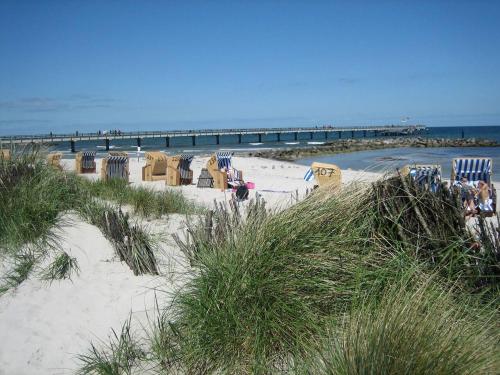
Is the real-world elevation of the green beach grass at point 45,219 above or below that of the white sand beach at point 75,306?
above

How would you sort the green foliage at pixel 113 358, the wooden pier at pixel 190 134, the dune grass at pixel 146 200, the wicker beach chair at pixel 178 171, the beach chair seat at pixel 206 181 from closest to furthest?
the green foliage at pixel 113 358 < the dune grass at pixel 146 200 < the beach chair seat at pixel 206 181 < the wicker beach chair at pixel 178 171 < the wooden pier at pixel 190 134

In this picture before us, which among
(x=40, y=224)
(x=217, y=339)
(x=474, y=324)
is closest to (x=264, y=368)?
(x=217, y=339)

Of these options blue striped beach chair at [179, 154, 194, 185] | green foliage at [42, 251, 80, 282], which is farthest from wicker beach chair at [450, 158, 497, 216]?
green foliage at [42, 251, 80, 282]

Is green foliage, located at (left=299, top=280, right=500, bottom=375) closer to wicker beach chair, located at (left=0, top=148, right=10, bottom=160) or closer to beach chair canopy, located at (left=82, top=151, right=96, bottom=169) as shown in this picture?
wicker beach chair, located at (left=0, top=148, right=10, bottom=160)

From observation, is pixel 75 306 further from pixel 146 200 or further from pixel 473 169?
pixel 473 169

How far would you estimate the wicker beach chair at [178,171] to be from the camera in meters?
12.2

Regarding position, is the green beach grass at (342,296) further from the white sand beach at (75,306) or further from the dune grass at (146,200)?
the dune grass at (146,200)

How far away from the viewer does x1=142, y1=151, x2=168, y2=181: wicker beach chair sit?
523 inches

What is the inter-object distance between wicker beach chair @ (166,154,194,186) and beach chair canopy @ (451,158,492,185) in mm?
6605

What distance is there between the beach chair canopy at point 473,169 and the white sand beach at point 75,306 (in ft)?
21.8

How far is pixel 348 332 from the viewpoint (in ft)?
7.56

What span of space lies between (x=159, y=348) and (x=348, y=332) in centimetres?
124

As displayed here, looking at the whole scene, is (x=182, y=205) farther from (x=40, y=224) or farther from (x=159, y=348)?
(x=159, y=348)

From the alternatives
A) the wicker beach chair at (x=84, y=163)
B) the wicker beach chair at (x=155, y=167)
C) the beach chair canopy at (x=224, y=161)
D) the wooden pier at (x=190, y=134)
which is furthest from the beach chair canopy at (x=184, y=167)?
the wooden pier at (x=190, y=134)
